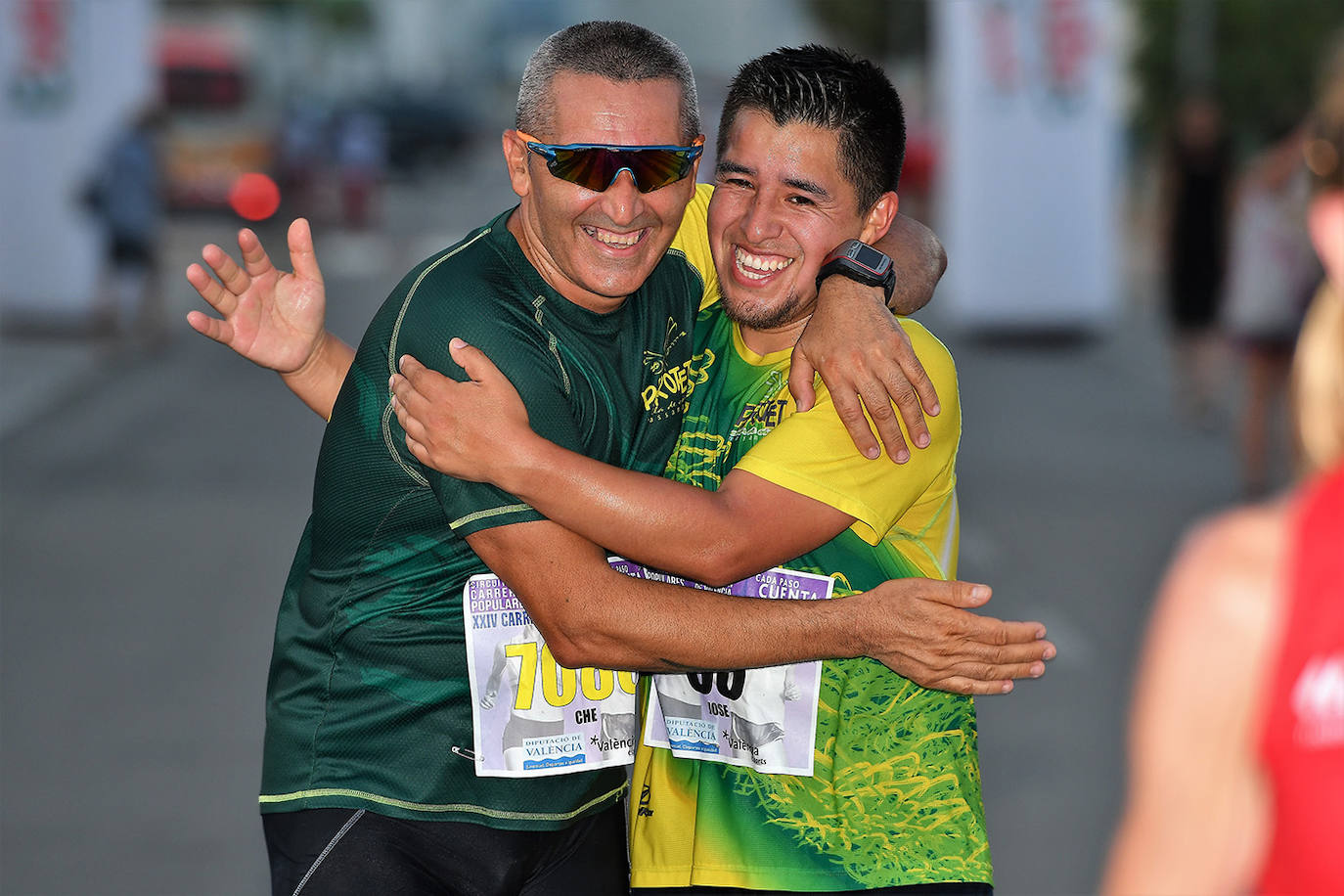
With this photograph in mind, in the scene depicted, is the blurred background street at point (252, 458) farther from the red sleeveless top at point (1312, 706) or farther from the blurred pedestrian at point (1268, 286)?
the red sleeveless top at point (1312, 706)

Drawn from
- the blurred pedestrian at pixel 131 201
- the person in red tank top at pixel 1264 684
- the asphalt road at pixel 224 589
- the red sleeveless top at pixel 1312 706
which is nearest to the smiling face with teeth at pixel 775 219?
the person in red tank top at pixel 1264 684

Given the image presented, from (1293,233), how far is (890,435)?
7.49m

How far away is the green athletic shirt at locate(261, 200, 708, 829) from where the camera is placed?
279 centimetres

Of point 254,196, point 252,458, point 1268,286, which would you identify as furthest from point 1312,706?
point 254,196

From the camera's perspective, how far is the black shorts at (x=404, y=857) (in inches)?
110

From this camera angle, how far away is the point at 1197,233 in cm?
1233

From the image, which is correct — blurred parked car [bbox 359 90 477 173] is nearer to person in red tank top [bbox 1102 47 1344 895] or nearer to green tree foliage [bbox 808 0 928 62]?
green tree foliage [bbox 808 0 928 62]

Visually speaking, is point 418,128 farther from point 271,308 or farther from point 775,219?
point 775,219

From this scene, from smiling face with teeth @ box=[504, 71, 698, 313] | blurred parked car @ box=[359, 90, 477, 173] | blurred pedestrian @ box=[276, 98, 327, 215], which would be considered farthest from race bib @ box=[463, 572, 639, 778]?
blurred parked car @ box=[359, 90, 477, 173]

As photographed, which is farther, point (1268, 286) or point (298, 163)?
point (298, 163)

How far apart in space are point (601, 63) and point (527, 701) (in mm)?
→ 1054

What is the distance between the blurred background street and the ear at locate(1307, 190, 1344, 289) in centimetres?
379

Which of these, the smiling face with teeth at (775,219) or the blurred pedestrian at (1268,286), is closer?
the smiling face with teeth at (775,219)

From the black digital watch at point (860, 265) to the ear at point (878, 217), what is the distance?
0.07 m
